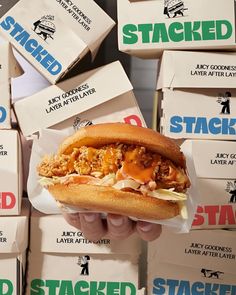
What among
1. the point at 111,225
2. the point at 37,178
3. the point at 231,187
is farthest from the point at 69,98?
the point at 231,187

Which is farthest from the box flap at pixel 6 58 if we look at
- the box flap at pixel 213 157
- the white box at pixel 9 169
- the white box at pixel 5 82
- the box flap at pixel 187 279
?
the box flap at pixel 187 279

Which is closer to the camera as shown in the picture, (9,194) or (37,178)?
(37,178)

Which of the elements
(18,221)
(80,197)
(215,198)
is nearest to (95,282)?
(18,221)

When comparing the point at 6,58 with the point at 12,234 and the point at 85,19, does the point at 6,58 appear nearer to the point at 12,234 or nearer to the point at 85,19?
the point at 85,19

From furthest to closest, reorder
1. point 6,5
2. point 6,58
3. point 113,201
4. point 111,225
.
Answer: point 6,5 < point 6,58 < point 111,225 < point 113,201

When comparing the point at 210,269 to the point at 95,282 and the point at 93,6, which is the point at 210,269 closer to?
the point at 95,282

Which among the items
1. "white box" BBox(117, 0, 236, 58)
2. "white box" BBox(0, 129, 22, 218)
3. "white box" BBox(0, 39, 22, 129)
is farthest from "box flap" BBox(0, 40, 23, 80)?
"white box" BBox(117, 0, 236, 58)

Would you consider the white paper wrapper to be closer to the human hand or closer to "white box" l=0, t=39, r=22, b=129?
the human hand
